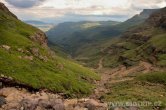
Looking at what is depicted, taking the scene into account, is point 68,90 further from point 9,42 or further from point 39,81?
point 9,42

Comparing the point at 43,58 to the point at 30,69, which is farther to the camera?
the point at 43,58

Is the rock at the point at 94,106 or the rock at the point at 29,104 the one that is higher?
the rock at the point at 29,104

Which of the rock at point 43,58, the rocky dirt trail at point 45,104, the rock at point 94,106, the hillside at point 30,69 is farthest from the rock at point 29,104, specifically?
the rock at point 43,58

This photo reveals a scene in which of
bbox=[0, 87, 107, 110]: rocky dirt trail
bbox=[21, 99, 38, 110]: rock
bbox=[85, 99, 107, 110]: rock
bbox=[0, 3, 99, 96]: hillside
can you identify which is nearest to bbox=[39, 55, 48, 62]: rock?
bbox=[0, 3, 99, 96]: hillside

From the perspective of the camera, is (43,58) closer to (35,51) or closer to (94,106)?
(35,51)

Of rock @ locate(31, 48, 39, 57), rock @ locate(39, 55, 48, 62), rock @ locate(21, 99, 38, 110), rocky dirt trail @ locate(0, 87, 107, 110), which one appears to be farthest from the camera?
rock @ locate(39, 55, 48, 62)

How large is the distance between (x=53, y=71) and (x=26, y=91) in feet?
143

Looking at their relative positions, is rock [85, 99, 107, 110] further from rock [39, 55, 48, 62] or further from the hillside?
rock [39, 55, 48, 62]

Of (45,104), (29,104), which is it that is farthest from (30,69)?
(29,104)

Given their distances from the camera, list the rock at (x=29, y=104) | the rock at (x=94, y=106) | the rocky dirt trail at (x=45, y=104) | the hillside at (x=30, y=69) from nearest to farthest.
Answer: the rock at (x=29, y=104) < the rocky dirt trail at (x=45, y=104) < the rock at (x=94, y=106) < the hillside at (x=30, y=69)

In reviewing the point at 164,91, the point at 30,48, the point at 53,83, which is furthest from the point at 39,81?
the point at 164,91

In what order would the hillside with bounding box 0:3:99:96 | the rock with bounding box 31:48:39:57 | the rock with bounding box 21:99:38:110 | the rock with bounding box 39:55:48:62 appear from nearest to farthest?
the rock with bounding box 21:99:38:110, the hillside with bounding box 0:3:99:96, the rock with bounding box 31:48:39:57, the rock with bounding box 39:55:48:62

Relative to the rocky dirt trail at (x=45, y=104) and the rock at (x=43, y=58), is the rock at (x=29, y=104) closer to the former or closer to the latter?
the rocky dirt trail at (x=45, y=104)

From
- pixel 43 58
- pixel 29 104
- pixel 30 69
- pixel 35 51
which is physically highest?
pixel 35 51
